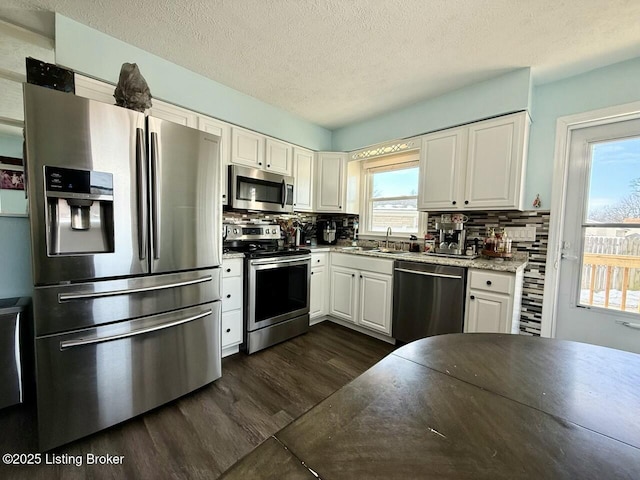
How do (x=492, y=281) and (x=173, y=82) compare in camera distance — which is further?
(x=173, y=82)

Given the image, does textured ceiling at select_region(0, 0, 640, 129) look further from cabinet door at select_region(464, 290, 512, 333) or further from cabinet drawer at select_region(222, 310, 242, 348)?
cabinet drawer at select_region(222, 310, 242, 348)

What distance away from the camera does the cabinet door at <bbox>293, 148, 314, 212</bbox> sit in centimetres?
329

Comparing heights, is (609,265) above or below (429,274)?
above

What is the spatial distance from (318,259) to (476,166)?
1822 millimetres

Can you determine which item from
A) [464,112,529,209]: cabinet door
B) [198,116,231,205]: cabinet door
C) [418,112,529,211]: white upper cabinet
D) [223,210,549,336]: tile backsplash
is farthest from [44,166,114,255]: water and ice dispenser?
[223,210,549,336]: tile backsplash

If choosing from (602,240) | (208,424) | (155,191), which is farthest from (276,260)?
(602,240)

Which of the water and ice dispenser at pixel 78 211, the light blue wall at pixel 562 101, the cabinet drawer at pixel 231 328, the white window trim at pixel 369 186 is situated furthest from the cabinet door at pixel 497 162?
the water and ice dispenser at pixel 78 211

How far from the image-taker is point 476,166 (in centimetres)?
245

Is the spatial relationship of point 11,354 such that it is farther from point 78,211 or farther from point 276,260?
point 276,260

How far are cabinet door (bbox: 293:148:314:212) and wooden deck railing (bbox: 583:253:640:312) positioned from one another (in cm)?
274

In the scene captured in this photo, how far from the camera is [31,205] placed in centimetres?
129

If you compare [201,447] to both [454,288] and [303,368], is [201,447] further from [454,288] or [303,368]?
[454,288]

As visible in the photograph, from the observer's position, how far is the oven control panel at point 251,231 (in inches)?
108

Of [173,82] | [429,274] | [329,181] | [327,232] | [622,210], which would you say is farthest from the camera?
[327,232]
